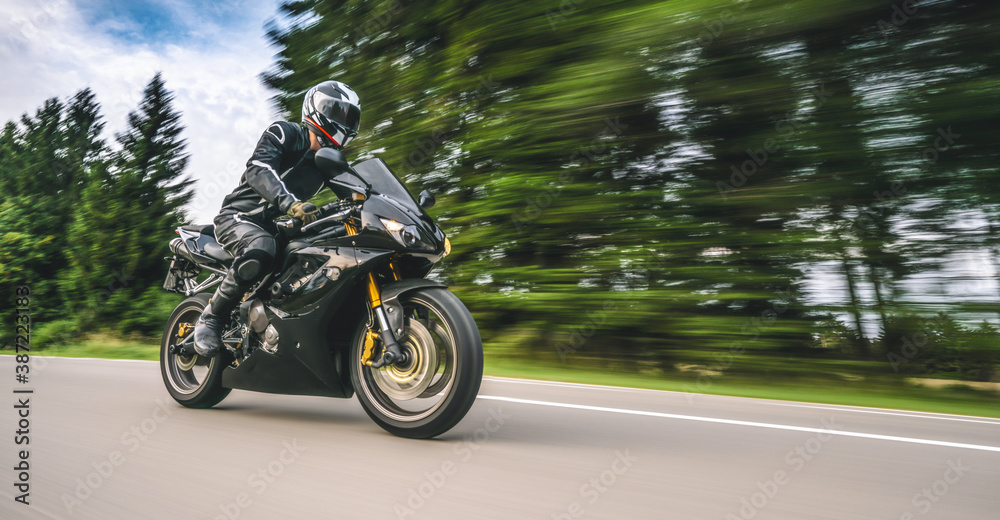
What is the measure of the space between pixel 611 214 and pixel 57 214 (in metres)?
20.6

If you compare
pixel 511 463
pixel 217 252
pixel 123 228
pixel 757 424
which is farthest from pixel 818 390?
pixel 123 228

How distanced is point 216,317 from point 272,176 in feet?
3.24

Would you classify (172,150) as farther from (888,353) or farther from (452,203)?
(888,353)

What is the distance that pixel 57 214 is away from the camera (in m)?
21.9

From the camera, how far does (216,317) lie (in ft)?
13.8

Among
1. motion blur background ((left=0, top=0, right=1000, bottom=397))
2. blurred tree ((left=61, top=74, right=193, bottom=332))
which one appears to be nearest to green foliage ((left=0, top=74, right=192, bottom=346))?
blurred tree ((left=61, top=74, right=193, bottom=332))

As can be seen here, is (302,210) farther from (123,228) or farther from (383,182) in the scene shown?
(123,228)

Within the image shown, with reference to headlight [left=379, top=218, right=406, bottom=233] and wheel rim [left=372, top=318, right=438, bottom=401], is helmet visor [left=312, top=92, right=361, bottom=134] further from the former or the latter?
wheel rim [left=372, top=318, right=438, bottom=401]

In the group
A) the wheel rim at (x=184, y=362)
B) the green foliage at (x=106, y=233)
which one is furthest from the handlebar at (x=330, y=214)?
the green foliage at (x=106, y=233)

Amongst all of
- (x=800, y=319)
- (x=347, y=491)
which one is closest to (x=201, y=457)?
(x=347, y=491)

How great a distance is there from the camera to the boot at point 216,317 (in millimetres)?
4078

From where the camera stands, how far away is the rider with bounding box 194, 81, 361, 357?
151 inches

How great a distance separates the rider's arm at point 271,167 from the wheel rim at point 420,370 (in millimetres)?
877

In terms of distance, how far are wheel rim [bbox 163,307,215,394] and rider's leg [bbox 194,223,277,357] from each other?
1.44 feet
